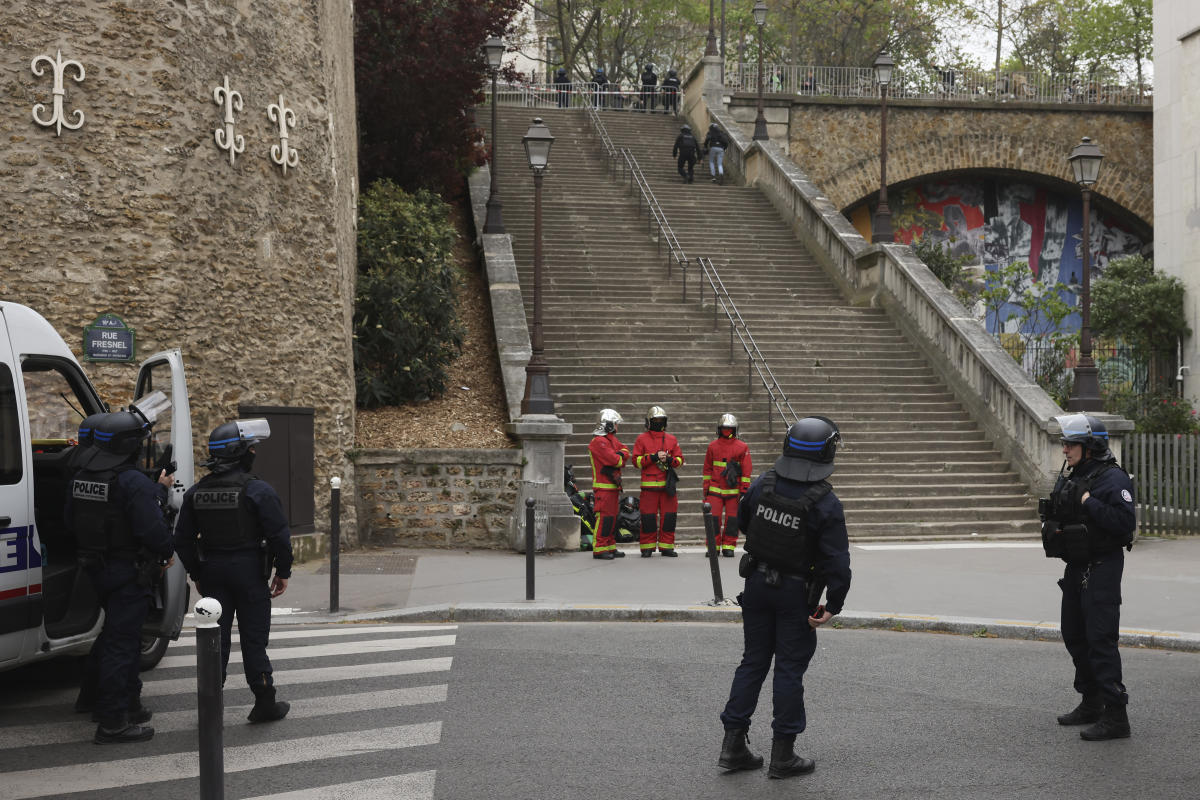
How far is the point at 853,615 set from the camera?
35.4ft

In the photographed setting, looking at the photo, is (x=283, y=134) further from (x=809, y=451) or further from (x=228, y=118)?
(x=809, y=451)

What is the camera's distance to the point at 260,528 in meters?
7.21

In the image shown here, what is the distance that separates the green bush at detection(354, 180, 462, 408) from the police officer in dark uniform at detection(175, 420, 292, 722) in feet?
33.1

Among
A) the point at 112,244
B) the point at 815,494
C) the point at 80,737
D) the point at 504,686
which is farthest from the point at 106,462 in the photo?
the point at 112,244

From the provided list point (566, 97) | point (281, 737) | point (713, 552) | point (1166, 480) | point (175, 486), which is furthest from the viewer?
point (566, 97)

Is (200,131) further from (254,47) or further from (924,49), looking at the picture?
(924,49)

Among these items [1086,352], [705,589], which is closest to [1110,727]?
[705,589]

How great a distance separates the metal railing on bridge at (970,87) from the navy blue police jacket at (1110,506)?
2720cm

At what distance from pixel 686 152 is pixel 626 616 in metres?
19.5

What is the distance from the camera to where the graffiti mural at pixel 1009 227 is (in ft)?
112

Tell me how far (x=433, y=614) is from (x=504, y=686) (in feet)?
9.87

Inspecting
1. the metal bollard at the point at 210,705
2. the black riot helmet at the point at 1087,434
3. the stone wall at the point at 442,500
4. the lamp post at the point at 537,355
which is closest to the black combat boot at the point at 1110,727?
the black riot helmet at the point at 1087,434

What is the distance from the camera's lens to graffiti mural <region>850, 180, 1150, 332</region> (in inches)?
1345

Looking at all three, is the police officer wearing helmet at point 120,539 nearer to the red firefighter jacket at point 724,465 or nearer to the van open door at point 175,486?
the van open door at point 175,486
